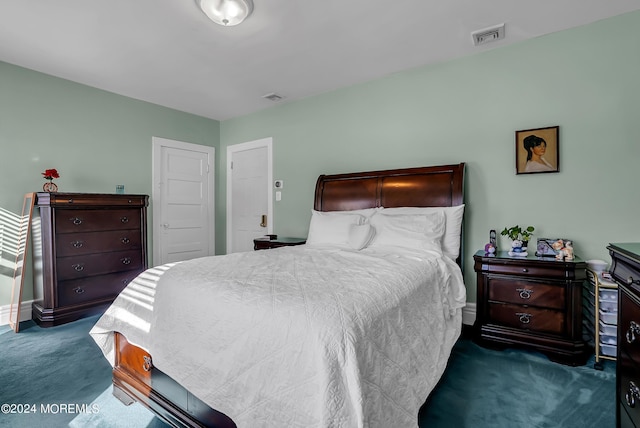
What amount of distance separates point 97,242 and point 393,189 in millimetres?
3168

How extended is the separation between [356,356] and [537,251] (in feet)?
7.14

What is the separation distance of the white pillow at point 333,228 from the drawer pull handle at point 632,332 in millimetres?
1853

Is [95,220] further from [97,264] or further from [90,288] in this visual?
[90,288]

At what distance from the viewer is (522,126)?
105 inches

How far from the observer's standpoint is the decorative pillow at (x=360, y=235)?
2.68 m

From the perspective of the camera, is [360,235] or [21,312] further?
[21,312]

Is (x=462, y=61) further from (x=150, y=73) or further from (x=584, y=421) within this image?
(x=150, y=73)

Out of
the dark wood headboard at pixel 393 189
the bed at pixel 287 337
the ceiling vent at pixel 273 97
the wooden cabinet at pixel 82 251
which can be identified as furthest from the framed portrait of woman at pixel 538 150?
the wooden cabinet at pixel 82 251

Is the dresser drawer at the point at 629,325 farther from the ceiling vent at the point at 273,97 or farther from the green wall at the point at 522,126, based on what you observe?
the ceiling vent at the point at 273,97

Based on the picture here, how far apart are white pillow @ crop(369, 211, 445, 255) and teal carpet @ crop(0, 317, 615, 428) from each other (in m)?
0.86

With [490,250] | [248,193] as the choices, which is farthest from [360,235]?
[248,193]

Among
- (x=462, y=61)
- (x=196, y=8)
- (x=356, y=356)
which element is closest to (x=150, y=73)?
(x=196, y=8)

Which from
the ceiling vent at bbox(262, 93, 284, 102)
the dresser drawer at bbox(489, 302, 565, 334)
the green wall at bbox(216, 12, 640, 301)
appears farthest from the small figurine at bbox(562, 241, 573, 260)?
the ceiling vent at bbox(262, 93, 284, 102)

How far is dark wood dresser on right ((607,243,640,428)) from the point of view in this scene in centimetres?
111
